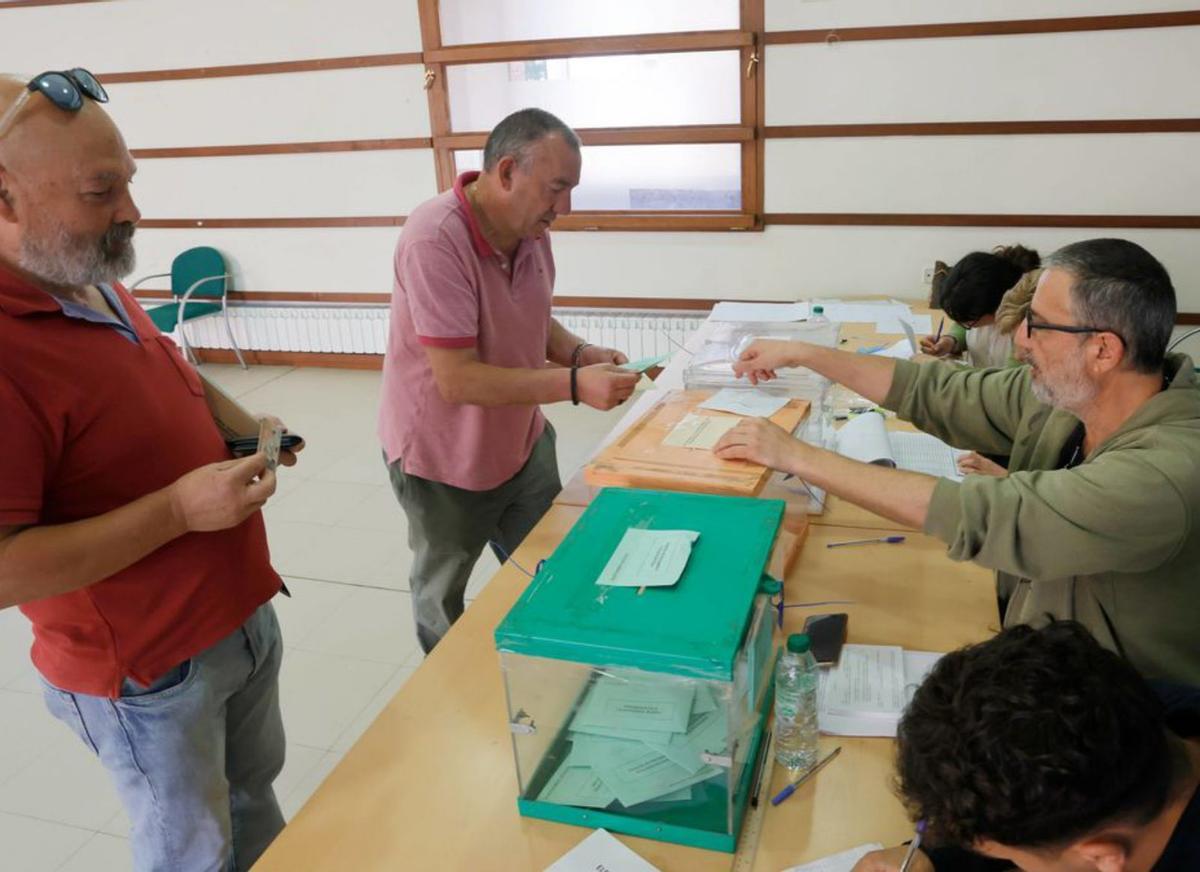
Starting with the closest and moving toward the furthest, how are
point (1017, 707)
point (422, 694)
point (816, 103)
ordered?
point (1017, 707), point (422, 694), point (816, 103)

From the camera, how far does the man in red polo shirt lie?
1.23 meters

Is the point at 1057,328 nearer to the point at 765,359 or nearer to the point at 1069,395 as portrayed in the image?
the point at 1069,395

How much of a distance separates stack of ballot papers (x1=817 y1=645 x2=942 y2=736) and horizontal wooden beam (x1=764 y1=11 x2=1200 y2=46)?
11.3 feet

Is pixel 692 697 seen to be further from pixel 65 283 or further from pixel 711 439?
pixel 65 283

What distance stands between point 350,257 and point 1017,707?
16.6ft

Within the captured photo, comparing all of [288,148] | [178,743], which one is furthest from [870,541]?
[288,148]

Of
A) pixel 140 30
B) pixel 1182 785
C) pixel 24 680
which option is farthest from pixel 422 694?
pixel 140 30

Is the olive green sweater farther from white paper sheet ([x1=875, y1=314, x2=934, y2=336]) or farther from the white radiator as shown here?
the white radiator

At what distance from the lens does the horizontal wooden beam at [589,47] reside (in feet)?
14.0

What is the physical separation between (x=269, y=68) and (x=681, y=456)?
14.5 ft

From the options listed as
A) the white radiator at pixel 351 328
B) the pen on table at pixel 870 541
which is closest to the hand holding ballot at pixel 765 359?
the pen on table at pixel 870 541

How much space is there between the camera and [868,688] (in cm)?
150

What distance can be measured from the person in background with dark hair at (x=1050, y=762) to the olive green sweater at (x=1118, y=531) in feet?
1.15

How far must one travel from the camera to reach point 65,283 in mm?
1312
